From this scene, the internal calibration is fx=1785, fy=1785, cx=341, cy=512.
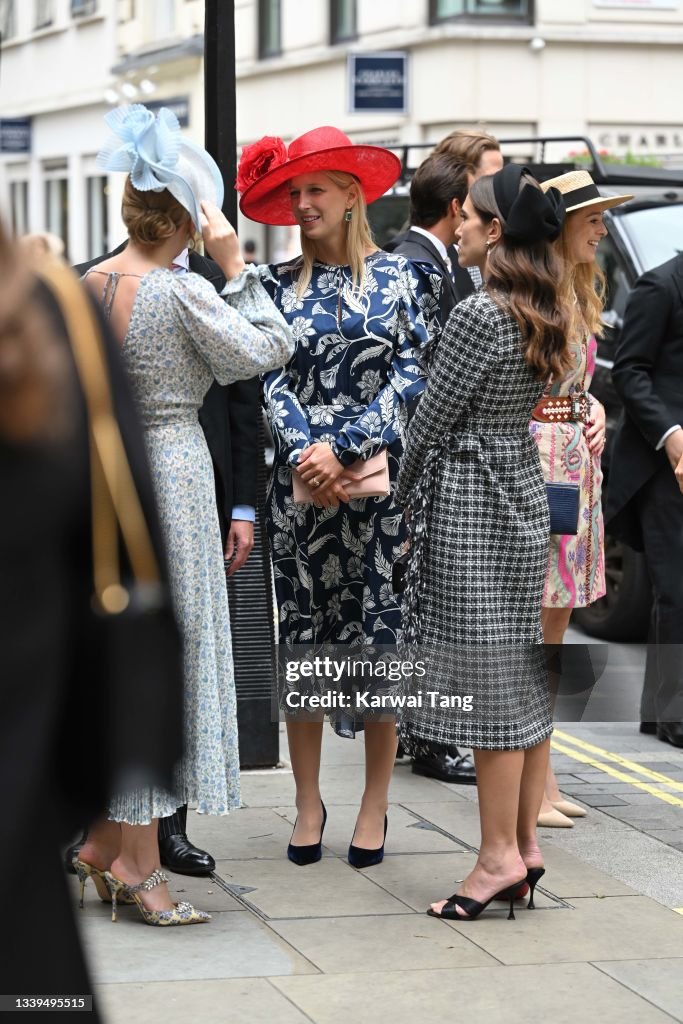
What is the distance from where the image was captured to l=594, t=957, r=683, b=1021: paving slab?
13.4 ft

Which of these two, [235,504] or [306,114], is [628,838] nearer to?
[235,504]

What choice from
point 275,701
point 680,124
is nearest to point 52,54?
point 680,124

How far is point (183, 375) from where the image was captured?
4.48m

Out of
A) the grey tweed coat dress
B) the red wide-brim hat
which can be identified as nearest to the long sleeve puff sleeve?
the grey tweed coat dress

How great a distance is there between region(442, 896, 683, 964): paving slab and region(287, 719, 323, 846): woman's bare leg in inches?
27.7

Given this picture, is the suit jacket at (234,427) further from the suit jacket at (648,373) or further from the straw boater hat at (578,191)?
the suit jacket at (648,373)

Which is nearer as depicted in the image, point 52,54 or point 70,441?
point 70,441

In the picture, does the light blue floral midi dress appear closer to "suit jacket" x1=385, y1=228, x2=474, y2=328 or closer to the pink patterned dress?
the pink patterned dress

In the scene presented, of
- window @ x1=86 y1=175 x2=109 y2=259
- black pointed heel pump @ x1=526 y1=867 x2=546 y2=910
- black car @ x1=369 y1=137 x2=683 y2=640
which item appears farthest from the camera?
window @ x1=86 y1=175 x2=109 y2=259

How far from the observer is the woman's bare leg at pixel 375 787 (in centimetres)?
526

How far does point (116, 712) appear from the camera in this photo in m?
1.90

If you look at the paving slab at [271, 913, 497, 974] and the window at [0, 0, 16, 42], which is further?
the window at [0, 0, 16, 42]

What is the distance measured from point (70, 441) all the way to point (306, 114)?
25.5 m

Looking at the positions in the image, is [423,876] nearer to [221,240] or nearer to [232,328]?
[232,328]
